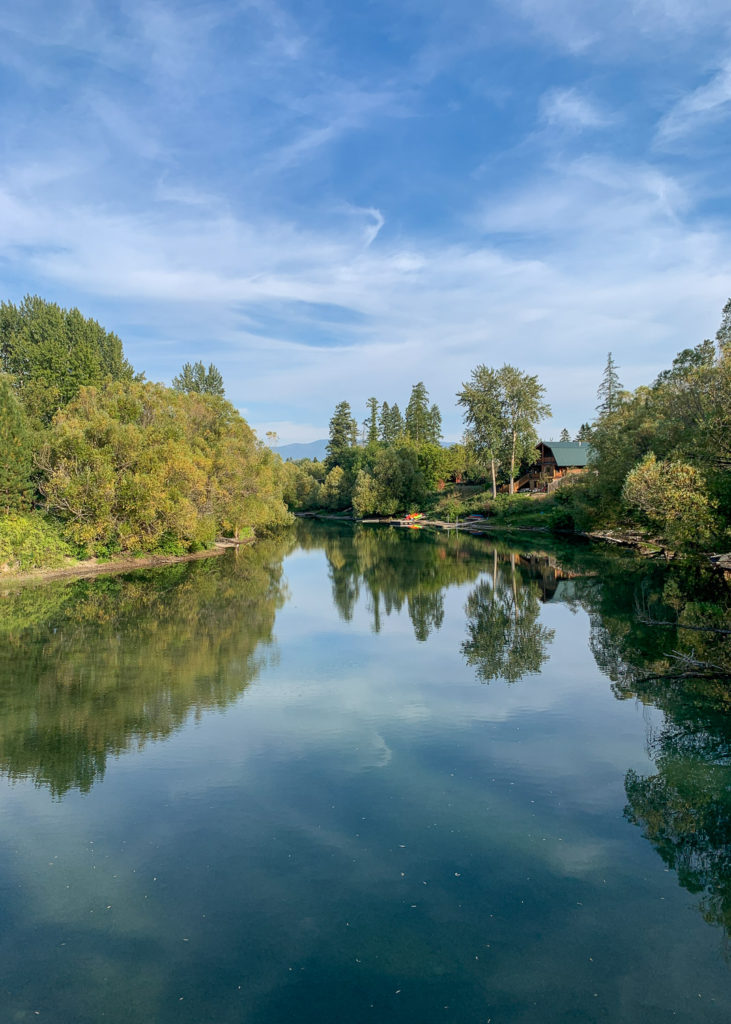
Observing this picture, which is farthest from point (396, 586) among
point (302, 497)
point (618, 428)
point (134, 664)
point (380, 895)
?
point (302, 497)

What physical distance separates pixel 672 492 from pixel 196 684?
1926 centimetres

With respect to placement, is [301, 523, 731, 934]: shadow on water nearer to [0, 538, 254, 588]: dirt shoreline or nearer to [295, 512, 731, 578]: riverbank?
[295, 512, 731, 578]: riverbank

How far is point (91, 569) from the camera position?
41.5 metres

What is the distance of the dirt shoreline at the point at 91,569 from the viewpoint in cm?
3734

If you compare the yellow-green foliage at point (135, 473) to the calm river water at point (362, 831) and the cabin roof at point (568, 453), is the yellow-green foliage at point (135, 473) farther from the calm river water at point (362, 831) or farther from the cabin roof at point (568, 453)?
the cabin roof at point (568, 453)

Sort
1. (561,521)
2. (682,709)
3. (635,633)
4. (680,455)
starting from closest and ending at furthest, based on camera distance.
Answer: (682,709) → (635,633) → (680,455) → (561,521)

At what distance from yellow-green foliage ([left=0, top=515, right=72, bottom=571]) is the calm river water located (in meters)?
17.0

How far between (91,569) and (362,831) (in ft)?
117

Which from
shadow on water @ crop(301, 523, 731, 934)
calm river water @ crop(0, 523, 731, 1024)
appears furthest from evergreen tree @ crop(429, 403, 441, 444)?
calm river water @ crop(0, 523, 731, 1024)

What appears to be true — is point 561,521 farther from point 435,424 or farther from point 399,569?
point 435,424

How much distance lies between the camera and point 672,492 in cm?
2497

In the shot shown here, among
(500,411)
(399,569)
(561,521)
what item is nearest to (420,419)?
(500,411)

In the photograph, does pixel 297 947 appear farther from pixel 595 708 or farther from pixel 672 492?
pixel 672 492

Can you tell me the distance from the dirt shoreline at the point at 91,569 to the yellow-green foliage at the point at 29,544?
0.46 m
